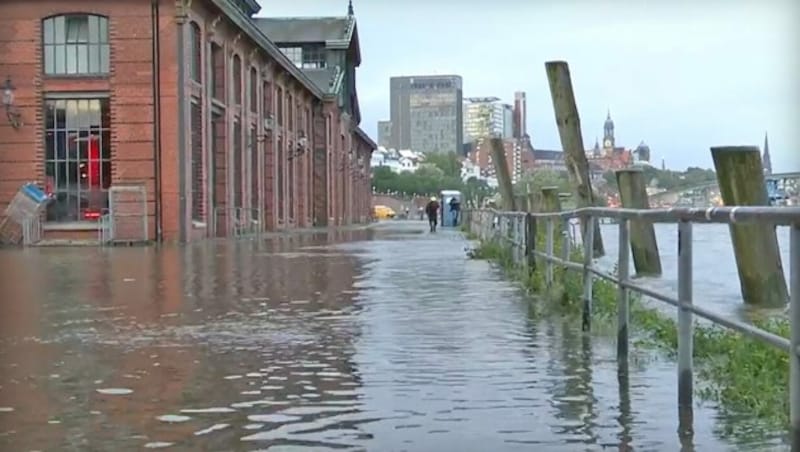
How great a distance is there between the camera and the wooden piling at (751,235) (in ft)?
33.4

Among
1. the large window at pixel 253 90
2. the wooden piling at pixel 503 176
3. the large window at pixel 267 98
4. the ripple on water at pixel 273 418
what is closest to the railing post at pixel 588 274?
the ripple on water at pixel 273 418

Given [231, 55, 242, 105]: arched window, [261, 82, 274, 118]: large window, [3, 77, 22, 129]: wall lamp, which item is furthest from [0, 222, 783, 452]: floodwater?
[261, 82, 274, 118]: large window

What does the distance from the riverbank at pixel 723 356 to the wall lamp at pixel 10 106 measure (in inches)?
1065

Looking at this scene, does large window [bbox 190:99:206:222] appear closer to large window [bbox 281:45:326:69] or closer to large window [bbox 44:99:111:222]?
large window [bbox 44:99:111:222]

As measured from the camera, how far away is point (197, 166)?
3903cm

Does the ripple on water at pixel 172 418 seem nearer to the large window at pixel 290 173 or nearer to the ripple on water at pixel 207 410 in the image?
the ripple on water at pixel 207 410

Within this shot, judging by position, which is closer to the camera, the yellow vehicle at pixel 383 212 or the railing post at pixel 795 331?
the railing post at pixel 795 331

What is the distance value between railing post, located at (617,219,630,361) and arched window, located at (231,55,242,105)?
126ft

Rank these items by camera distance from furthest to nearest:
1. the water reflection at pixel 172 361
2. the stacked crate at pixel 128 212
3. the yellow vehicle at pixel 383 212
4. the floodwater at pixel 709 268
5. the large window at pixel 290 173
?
the yellow vehicle at pixel 383 212
the large window at pixel 290 173
the stacked crate at pixel 128 212
the floodwater at pixel 709 268
the water reflection at pixel 172 361

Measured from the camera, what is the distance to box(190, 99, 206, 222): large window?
126ft

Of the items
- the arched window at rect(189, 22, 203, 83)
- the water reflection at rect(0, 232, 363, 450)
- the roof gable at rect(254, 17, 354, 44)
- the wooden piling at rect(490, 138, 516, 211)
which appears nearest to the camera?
the water reflection at rect(0, 232, 363, 450)

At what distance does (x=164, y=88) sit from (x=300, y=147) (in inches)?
1107

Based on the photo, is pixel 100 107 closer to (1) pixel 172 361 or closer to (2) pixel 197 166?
(2) pixel 197 166

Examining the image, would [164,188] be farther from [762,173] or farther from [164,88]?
[762,173]
